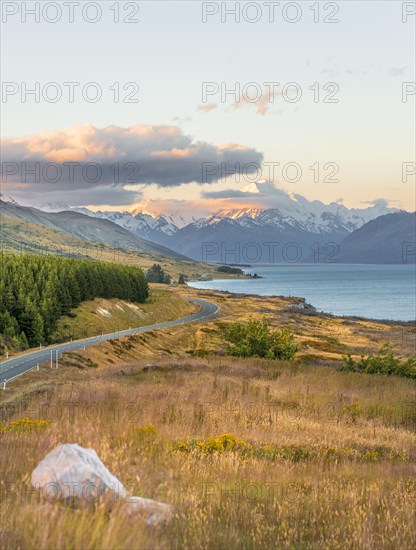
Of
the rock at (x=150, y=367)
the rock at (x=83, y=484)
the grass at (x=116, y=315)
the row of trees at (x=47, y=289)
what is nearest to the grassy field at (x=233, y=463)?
the rock at (x=83, y=484)

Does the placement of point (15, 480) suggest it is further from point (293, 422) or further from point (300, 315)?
point (300, 315)

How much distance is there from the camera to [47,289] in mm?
74188

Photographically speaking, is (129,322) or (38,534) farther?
(129,322)

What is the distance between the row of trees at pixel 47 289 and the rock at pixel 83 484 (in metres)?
55.6

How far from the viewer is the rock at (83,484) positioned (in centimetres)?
604

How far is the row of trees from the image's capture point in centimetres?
6469

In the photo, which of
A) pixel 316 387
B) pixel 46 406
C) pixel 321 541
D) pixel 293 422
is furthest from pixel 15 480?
pixel 316 387

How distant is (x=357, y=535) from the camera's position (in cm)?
579

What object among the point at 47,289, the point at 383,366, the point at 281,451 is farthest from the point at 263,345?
the point at 47,289

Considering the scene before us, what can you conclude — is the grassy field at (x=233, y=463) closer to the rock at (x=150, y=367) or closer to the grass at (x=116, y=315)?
the rock at (x=150, y=367)

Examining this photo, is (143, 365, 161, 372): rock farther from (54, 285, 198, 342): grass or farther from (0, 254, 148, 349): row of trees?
(54, 285, 198, 342): grass

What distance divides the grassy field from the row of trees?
44253 millimetres

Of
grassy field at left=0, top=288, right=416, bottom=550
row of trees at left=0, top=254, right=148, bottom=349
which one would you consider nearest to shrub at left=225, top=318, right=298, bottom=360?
grassy field at left=0, top=288, right=416, bottom=550

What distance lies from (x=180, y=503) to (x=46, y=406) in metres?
10.4
